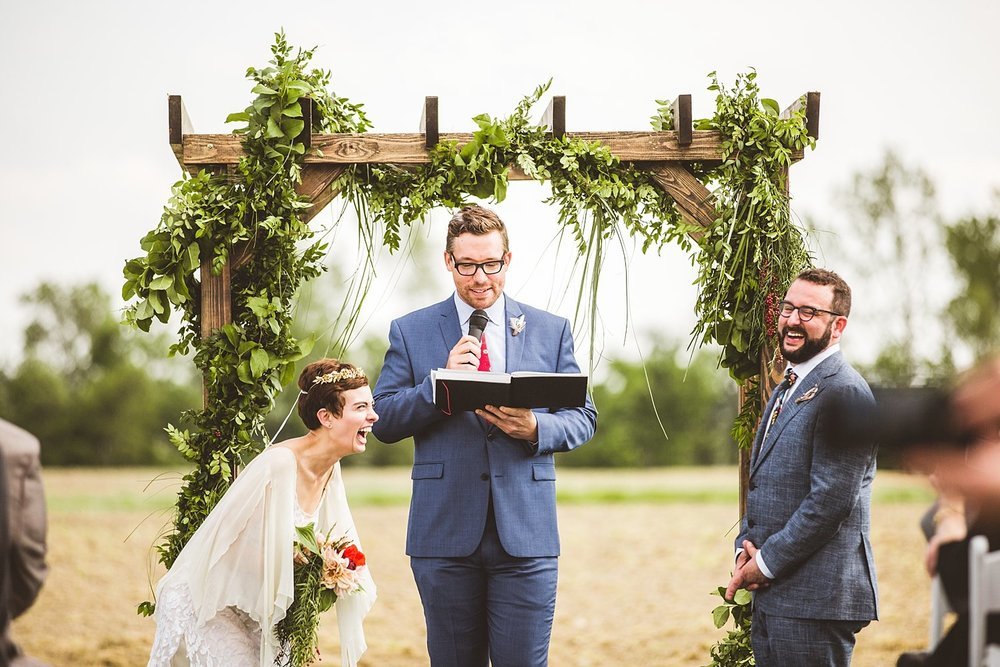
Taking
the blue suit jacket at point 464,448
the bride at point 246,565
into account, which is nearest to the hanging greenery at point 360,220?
the bride at point 246,565

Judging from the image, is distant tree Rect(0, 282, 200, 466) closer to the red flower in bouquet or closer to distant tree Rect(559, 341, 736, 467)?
distant tree Rect(559, 341, 736, 467)

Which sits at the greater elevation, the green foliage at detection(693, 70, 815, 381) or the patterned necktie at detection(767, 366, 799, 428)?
the green foliage at detection(693, 70, 815, 381)

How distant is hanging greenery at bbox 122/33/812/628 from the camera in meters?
4.60

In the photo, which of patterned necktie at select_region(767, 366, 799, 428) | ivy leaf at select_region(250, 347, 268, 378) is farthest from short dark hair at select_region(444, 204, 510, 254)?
patterned necktie at select_region(767, 366, 799, 428)

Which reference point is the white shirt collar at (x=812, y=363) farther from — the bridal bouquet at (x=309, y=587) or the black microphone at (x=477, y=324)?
the bridal bouquet at (x=309, y=587)

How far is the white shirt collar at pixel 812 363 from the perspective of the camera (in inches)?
155

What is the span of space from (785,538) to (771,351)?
125 centimetres

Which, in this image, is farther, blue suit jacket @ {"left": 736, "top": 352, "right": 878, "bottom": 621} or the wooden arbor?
the wooden arbor

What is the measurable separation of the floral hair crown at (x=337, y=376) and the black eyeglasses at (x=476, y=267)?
661mm

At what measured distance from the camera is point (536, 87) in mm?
4777

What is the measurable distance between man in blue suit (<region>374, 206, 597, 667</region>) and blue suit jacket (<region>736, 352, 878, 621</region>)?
842 millimetres

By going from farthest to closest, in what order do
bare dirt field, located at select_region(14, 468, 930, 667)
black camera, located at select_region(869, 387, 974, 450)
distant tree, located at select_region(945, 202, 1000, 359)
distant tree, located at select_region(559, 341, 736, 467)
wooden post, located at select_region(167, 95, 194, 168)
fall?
distant tree, located at select_region(559, 341, 736, 467) < distant tree, located at select_region(945, 202, 1000, 359) < bare dirt field, located at select_region(14, 468, 930, 667) < wooden post, located at select_region(167, 95, 194, 168) < black camera, located at select_region(869, 387, 974, 450)

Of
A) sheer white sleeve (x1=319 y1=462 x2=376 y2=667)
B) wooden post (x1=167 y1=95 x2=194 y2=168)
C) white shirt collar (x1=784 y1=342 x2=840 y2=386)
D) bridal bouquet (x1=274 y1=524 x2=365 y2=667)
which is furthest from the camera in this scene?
wooden post (x1=167 y1=95 x2=194 y2=168)

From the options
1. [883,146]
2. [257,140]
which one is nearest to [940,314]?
[883,146]
